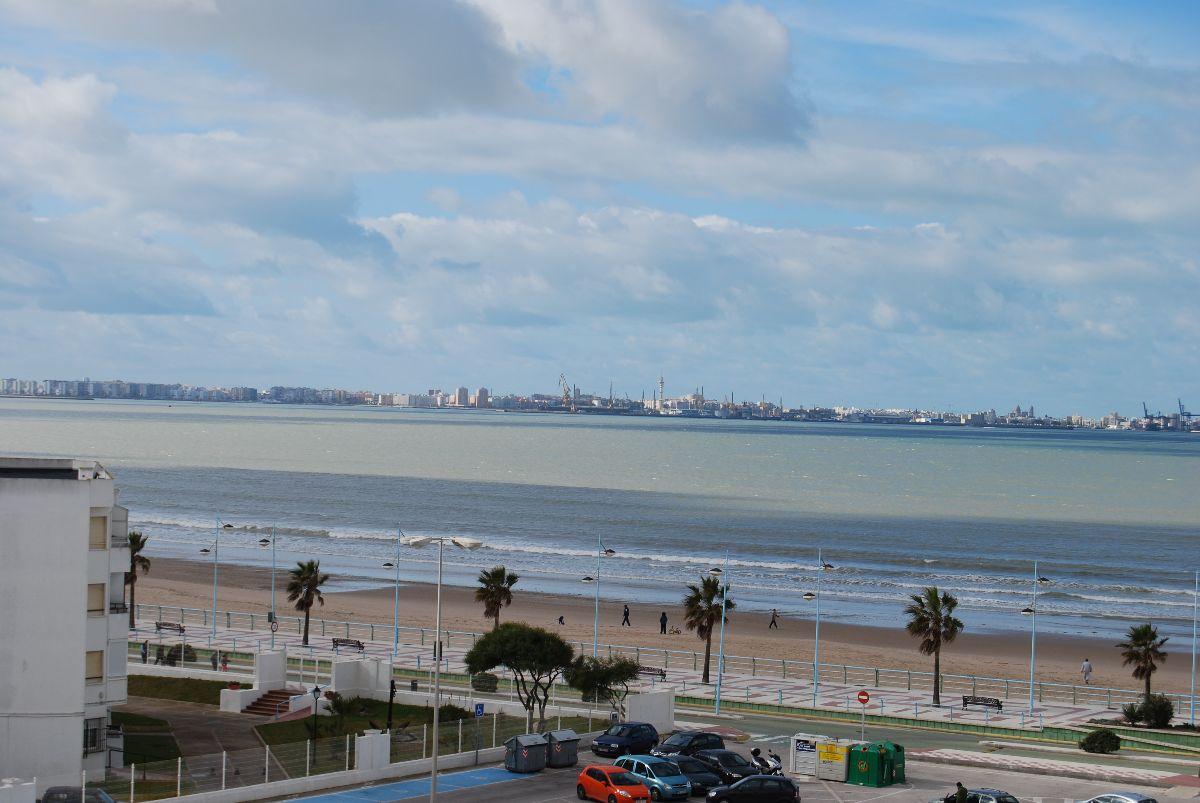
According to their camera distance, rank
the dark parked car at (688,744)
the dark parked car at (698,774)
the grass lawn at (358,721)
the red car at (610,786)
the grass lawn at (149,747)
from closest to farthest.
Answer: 1. the red car at (610,786)
2. the dark parked car at (698,774)
3. the dark parked car at (688,744)
4. the grass lawn at (149,747)
5. the grass lawn at (358,721)

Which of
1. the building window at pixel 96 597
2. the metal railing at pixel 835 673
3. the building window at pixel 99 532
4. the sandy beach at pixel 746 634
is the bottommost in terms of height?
the sandy beach at pixel 746 634

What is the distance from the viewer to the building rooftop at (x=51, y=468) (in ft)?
122

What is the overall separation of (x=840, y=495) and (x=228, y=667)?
408 feet

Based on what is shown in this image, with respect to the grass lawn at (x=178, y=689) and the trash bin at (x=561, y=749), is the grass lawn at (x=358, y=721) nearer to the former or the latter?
the grass lawn at (x=178, y=689)

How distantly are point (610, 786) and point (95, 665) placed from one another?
1404cm

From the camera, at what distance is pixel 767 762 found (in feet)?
119

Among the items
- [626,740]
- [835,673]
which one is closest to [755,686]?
[835,673]

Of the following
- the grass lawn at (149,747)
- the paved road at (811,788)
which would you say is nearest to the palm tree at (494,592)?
the grass lawn at (149,747)

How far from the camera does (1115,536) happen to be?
124000mm

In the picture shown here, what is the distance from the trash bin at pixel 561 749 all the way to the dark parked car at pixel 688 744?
2.18m

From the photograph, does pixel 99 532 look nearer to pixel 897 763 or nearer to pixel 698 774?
pixel 698 774

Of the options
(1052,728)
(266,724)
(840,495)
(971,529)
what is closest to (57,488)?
(266,724)

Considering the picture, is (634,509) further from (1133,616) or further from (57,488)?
(57,488)

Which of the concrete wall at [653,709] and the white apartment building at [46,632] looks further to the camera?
the concrete wall at [653,709]
